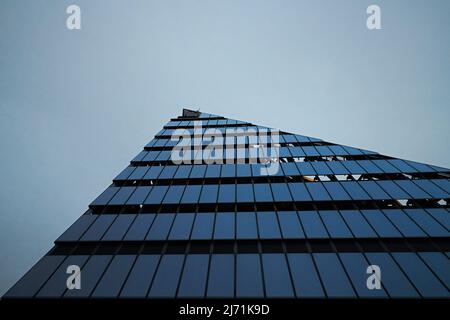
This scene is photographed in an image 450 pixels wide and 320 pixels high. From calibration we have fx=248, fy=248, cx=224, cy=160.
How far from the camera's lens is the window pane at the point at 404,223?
12.4 metres

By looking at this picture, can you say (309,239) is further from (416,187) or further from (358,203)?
(416,187)

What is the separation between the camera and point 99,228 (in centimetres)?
1381

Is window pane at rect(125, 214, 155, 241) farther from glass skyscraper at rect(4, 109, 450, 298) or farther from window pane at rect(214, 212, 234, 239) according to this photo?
window pane at rect(214, 212, 234, 239)

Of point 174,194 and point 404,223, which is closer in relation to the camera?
point 404,223

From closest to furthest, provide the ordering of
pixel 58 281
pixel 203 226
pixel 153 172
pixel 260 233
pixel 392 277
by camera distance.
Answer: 1. pixel 392 277
2. pixel 58 281
3. pixel 260 233
4. pixel 203 226
5. pixel 153 172

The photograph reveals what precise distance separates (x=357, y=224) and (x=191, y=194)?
9.98 m

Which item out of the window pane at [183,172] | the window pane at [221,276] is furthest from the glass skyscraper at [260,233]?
the window pane at [183,172]

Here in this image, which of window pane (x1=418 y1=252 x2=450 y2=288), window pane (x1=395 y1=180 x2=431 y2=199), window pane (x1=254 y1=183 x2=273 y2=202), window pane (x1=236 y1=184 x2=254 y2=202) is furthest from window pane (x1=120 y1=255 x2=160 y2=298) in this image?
window pane (x1=395 y1=180 x2=431 y2=199)

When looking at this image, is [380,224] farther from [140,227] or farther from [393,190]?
[140,227]

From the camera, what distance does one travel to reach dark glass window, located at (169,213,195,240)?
1296cm

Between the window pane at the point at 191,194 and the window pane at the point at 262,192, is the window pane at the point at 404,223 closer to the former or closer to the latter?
the window pane at the point at 262,192

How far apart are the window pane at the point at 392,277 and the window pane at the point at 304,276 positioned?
2588mm

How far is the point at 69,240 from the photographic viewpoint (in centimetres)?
1290

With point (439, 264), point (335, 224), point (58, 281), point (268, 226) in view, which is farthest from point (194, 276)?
point (439, 264)
